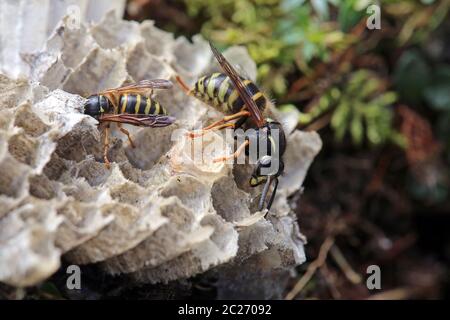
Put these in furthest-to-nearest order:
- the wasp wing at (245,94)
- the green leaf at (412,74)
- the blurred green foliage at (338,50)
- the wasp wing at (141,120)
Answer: the green leaf at (412,74) < the blurred green foliage at (338,50) < the wasp wing at (245,94) < the wasp wing at (141,120)

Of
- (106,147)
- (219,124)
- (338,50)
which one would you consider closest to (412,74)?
(338,50)

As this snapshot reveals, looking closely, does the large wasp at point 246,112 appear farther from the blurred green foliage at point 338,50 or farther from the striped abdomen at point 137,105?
the blurred green foliage at point 338,50

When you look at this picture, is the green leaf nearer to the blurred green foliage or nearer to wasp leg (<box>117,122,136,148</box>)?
the blurred green foliage

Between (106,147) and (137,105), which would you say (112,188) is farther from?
(137,105)

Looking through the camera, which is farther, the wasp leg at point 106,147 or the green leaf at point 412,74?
the green leaf at point 412,74

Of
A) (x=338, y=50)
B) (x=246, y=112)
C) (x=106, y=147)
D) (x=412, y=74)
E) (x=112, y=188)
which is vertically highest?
(x=338, y=50)

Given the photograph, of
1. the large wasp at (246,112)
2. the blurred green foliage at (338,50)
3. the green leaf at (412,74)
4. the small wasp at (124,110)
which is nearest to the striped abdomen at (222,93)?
the large wasp at (246,112)

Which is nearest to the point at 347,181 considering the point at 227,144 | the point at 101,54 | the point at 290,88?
the point at 290,88

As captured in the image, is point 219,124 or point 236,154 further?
point 219,124
